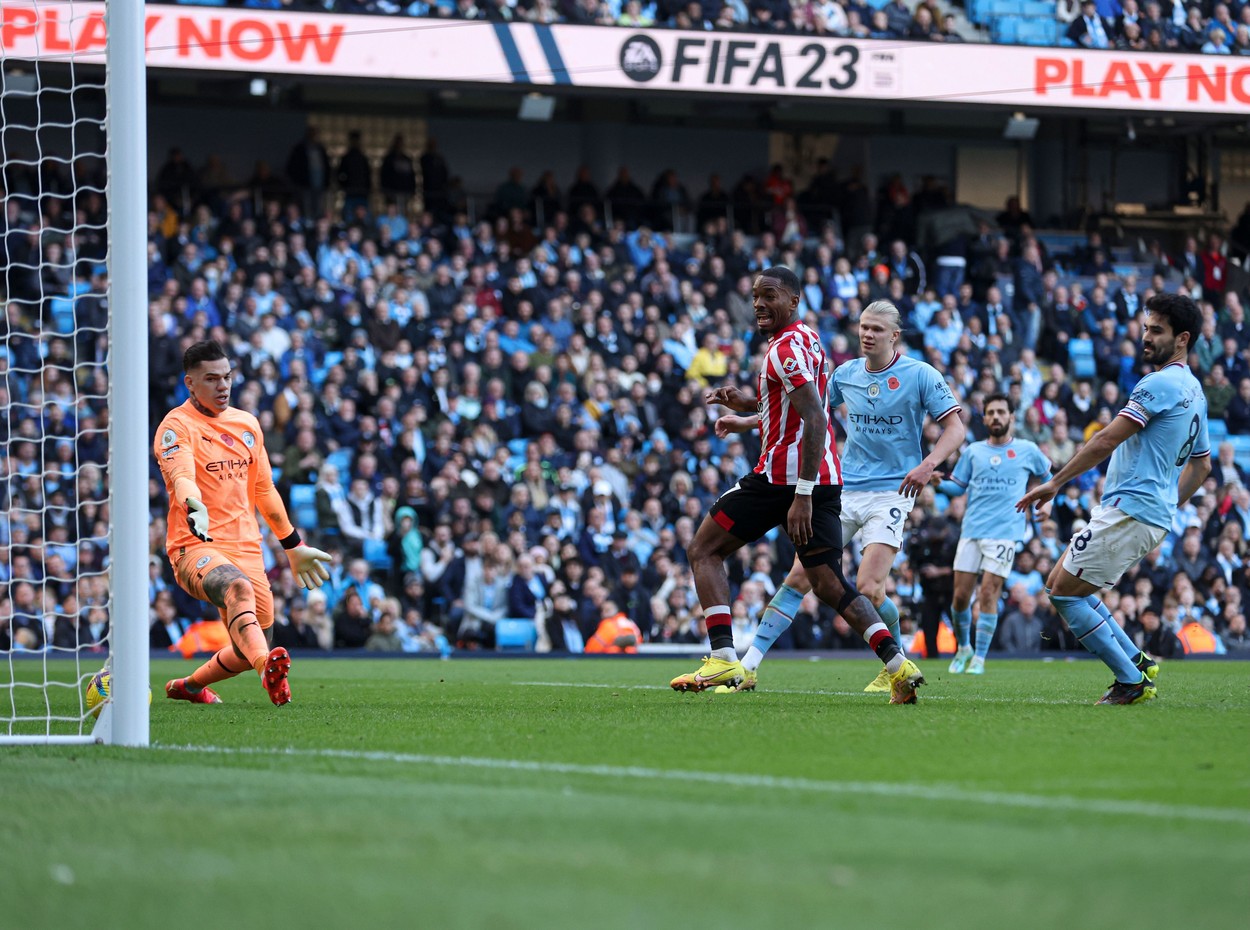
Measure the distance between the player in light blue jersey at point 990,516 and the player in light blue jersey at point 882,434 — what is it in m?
3.26

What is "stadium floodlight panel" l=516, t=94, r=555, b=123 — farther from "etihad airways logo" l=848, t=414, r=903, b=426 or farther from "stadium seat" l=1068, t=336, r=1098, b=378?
"etihad airways logo" l=848, t=414, r=903, b=426

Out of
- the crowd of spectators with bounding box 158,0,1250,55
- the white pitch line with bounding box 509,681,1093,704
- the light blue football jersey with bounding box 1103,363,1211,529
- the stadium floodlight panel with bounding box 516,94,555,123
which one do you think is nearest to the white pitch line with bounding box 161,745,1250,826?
the light blue football jersey with bounding box 1103,363,1211,529

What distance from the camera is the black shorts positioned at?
9117mm

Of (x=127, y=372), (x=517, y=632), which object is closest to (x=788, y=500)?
(x=127, y=372)

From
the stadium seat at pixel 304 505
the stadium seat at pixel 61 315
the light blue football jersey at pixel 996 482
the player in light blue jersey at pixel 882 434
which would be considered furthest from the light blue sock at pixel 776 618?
the stadium seat at pixel 61 315

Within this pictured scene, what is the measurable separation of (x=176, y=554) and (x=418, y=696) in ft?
6.49

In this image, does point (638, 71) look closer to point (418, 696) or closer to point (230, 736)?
point (418, 696)

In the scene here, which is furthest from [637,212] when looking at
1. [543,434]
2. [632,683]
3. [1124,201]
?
[632,683]

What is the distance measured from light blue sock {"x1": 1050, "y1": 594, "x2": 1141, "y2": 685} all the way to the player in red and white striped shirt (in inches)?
35.4

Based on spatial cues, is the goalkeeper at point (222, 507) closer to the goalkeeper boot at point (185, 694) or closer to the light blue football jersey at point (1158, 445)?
the goalkeeper boot at point (185, 694)

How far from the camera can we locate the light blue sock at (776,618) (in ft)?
32.5

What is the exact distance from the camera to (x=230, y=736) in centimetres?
748

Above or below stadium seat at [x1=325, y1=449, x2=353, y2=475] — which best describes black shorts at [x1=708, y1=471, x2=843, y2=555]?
below

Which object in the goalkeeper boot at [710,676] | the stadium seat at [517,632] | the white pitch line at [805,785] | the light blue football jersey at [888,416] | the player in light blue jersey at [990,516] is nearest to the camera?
the white pitch line at [805,785]
